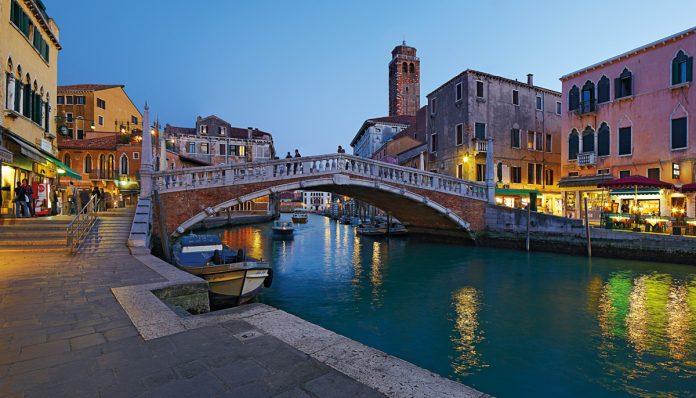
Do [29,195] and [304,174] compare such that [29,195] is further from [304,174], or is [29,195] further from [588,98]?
[588,98]

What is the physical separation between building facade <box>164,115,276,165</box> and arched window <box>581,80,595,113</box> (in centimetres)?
3238

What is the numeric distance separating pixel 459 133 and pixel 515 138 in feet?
13.2

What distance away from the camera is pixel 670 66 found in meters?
16.7

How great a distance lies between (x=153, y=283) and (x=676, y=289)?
1257 cm

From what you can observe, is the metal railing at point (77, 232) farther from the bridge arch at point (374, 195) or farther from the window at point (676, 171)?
the window at point (676, 171)

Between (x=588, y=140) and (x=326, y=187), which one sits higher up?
(x=588, y=140)

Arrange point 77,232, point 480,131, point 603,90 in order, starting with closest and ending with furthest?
point 77,232
point 603,90
point 480,131

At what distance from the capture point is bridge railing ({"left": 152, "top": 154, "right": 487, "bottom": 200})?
12164 millimetres

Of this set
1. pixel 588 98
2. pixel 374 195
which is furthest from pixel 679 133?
pixel 374 195

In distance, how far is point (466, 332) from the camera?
664 cm

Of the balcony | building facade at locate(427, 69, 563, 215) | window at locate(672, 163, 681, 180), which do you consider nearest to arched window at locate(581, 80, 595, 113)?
the balcony

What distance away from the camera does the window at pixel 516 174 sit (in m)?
24.2

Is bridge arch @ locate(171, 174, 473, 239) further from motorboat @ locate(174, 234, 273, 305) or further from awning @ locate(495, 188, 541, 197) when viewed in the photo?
awning @ locate(495, 188, 541, 197)

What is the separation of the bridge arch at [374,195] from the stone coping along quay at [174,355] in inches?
319
